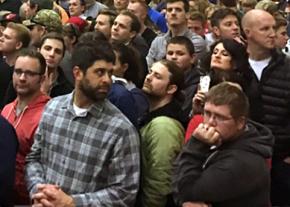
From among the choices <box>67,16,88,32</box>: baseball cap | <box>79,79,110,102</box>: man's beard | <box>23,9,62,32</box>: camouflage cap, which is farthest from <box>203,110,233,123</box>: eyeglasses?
<box>67,16,88,32</box>: baseball cap

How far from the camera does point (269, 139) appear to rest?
3092 millimetres

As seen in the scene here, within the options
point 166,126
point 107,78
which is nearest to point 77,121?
point 107,78

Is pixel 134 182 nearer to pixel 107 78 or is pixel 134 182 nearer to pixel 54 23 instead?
pixel 107 78

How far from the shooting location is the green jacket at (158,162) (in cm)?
363

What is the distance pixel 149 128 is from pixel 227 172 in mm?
962

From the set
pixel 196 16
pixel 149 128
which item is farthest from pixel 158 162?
pixel 196 16

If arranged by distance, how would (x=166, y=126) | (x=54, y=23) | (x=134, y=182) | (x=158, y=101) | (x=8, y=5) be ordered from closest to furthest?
(x=134, y=182) < (x=166, y=126) < (x=158, y=101) < (x=54, y=23) < (x=8, y=5)

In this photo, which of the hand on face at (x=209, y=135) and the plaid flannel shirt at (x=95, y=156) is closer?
the hand on face at (x=209, y=135)

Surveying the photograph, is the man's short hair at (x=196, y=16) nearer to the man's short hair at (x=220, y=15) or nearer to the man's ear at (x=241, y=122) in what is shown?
the man's short hair at (x=220, y=15)

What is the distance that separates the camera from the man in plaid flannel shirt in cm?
327

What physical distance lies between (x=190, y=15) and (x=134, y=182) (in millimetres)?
4477

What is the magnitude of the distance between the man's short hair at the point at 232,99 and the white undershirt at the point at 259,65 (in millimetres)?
1410

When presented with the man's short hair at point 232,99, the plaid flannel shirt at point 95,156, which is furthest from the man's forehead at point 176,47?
the man's short hair at point 232,99

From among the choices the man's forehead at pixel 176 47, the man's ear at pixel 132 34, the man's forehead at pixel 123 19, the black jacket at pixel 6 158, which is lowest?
the black jacket at pixel 6 158
